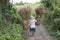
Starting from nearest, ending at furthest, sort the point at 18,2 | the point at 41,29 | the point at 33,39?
the point at 33,39 < the point at 41,29 < the point at 18,2

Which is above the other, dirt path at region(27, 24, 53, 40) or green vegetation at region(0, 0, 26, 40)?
green vegetation at region(0, 0, 26, 40)

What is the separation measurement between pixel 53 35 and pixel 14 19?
8.75ft

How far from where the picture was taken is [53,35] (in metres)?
11.9

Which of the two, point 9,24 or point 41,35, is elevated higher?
point 9,24

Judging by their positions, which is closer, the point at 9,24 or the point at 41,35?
the point at 9,24

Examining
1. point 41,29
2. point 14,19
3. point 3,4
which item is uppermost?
point 3,4

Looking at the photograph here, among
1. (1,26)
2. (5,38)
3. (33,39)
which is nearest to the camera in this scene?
(5,38)

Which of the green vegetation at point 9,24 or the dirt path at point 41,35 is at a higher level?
the green vegetation at point 9,24

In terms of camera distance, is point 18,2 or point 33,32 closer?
point 33,32

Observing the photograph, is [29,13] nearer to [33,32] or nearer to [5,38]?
[33,32]

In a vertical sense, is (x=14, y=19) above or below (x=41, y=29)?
above

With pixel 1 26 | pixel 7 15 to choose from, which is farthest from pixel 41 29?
pixel 1 26

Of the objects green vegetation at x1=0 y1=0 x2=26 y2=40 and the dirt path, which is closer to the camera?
green vegetation at x1=0 y1=0 x2=26 y2=40

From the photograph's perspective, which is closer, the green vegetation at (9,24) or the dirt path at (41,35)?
the green vegetation at (9,24)
